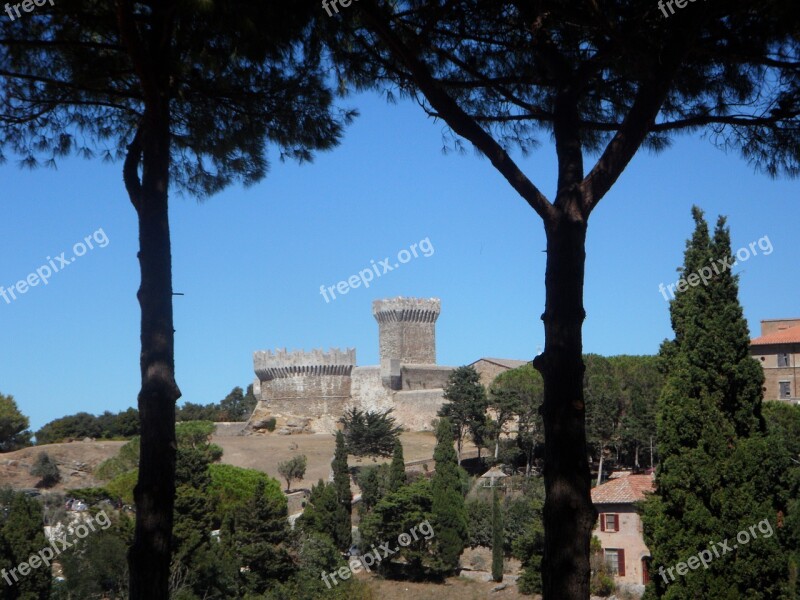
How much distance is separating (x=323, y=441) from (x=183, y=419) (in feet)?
56.2

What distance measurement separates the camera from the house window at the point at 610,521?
24.6m

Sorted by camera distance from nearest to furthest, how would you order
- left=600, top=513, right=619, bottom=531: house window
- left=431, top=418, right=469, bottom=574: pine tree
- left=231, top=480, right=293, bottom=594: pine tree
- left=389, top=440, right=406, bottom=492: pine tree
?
left=231, top=480, right=293, bottom=594: pine tree
left=600, top=513, right=619, bottom=531: house window
left=431, top=418, right=469, bottom=574: pine tree
left=389, top=440, right=406, bottom=492: pine tree

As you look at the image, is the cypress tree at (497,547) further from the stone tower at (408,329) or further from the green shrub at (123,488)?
the stone tower at (408,329)

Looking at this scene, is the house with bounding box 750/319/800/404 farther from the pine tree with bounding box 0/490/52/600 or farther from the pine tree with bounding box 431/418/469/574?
the pine tree with bounding box 0/490/52/600

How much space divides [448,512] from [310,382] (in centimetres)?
2788

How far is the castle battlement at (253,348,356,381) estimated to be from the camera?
5347 cm

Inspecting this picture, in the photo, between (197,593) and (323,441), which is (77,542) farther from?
(323,441)

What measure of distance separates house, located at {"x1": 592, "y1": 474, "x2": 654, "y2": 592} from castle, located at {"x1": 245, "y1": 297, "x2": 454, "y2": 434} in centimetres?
2519

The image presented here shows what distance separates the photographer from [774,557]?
12.1 m

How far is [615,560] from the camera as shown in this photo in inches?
965

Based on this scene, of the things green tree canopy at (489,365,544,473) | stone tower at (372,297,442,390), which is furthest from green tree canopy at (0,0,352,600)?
stone tower at (372,297,442,390)

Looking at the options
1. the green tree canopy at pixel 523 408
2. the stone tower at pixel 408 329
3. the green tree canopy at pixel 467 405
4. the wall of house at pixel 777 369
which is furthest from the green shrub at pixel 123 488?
the stone tower at pixel 408 329

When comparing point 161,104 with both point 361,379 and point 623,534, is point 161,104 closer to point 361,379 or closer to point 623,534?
point 623,534

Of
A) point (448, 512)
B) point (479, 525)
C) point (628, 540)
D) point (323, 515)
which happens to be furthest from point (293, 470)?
point (628, 540)
